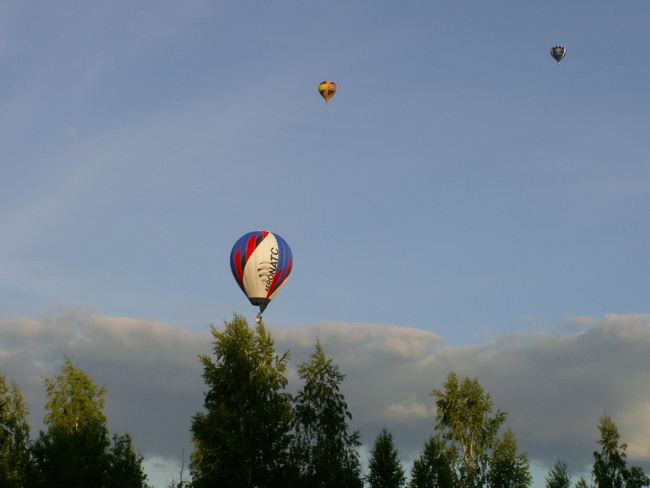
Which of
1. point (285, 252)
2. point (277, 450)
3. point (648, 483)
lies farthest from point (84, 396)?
point (648, 483)

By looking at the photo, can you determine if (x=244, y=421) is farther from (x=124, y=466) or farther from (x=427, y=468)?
(x=427, y=468)

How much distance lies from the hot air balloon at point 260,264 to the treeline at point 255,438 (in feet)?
22.4

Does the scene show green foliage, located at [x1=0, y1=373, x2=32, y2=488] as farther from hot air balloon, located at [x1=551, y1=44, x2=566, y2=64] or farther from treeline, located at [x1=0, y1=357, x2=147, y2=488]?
hot air balloon, located at [x1=551, y1=44, x2=566, y2=64]

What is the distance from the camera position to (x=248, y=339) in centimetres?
5541

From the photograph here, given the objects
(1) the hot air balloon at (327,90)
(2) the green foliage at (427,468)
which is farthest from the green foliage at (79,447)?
(1) the hot air balloon at (327,90)

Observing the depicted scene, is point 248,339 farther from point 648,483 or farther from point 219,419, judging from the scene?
point 648,483

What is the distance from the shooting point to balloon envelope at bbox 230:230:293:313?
7025cm

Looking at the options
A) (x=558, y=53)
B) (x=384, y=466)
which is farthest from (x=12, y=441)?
(x=558, y=53)

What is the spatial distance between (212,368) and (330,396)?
13.1 m

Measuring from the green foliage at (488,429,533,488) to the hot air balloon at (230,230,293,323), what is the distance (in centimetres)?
2219

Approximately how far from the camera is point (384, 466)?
80688 mm

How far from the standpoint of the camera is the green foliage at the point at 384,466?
80.1 m

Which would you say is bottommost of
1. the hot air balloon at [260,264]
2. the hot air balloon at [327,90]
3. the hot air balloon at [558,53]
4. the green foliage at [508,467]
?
the green foliage at [508,467]

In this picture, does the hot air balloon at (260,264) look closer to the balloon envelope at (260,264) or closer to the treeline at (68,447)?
the balloon envelope at (260,264)
